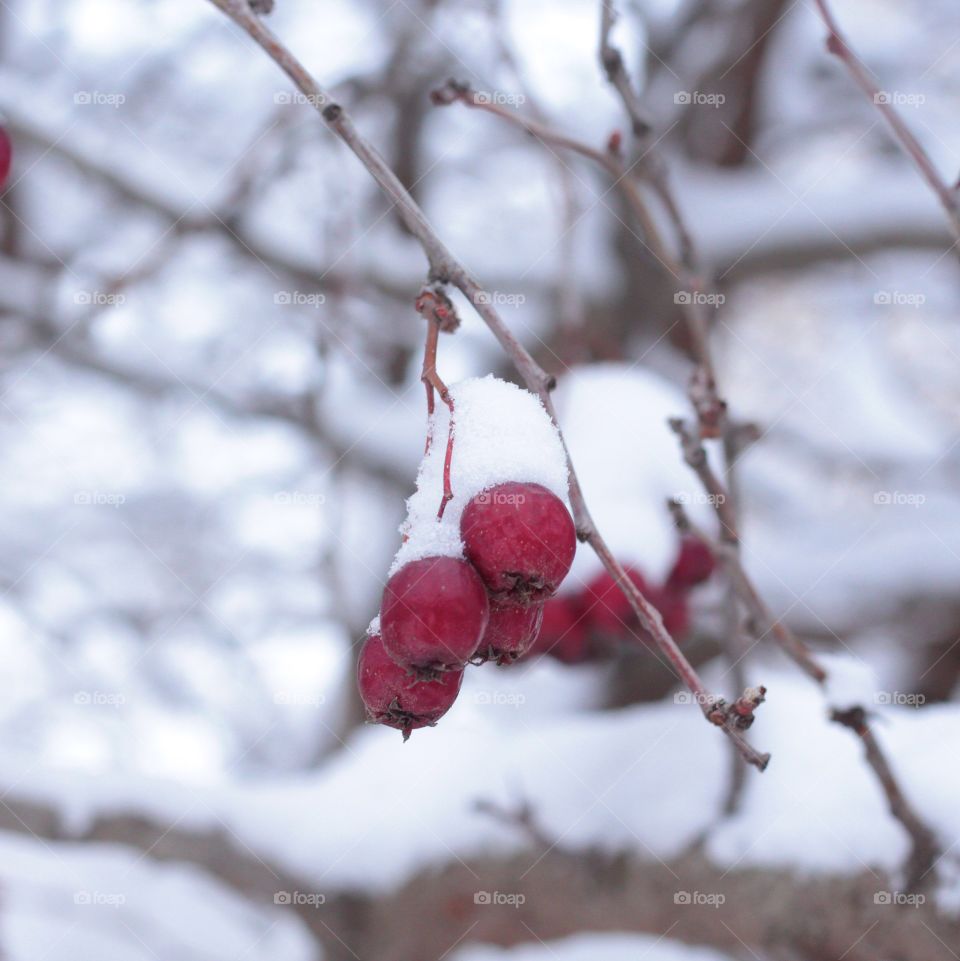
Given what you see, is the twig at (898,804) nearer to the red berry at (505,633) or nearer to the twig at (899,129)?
the red berry at (505,633)

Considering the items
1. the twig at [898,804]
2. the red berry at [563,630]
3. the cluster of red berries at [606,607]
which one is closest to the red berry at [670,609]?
the cluster of red berries at [606,607]

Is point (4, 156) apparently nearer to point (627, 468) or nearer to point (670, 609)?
point (627, 468)

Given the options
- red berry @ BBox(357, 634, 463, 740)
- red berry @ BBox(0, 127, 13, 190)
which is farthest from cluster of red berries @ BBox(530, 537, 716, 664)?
red berry @ BBox(0, 127, 13, 190)

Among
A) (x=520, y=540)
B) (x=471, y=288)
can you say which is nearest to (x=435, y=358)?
(x=471, y=288)

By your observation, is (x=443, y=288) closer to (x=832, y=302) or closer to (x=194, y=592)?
(x=194, y=592)

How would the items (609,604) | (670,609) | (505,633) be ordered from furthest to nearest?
(670,609), (609,604), (505,633)

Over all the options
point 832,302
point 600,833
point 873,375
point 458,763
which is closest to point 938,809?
point 600,833
